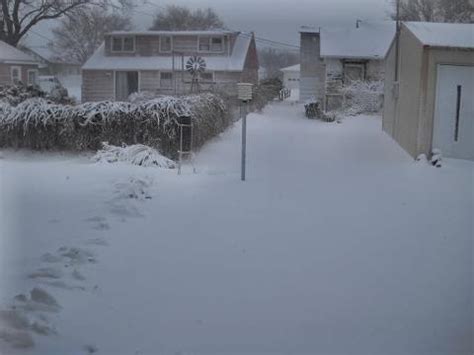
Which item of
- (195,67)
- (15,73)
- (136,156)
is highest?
(195,67)

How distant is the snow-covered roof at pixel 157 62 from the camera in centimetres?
3047

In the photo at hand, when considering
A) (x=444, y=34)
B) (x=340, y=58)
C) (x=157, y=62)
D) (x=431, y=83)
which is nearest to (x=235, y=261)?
(x=431, y=83)

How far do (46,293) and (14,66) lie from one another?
92.6 feet

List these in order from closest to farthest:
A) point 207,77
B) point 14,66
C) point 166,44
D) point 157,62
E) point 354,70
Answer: point 354,70
point 14,66
point 207,77
point 157,62
point 166,44

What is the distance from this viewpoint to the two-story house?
30500mm

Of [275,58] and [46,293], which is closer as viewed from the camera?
[46,293]

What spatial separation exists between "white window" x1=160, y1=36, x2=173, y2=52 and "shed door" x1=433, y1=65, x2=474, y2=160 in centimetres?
2244

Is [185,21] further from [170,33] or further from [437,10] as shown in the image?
[437,10]

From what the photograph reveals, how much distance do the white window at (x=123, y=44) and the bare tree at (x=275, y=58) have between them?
7.17 metres

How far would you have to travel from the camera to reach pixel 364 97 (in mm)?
22734

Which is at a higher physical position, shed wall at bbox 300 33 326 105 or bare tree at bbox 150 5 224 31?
bare tree at bbox 150 5 224 31

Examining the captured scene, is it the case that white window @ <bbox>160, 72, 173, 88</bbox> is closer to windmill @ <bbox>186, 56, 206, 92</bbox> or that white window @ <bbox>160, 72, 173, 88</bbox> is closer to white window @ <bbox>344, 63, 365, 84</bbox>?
windmill @ <bbox>186, 56, 206, 92</bbox>

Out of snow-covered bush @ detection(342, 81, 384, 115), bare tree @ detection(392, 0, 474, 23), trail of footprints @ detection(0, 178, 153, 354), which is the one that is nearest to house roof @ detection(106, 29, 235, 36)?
snow-covered bush @ detection(342, 81, 384, 115)

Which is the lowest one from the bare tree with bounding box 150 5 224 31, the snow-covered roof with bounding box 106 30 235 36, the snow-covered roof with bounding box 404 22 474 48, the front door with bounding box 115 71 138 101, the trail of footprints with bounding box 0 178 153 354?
the trail of footprints with bounding box 0 178 153 354
